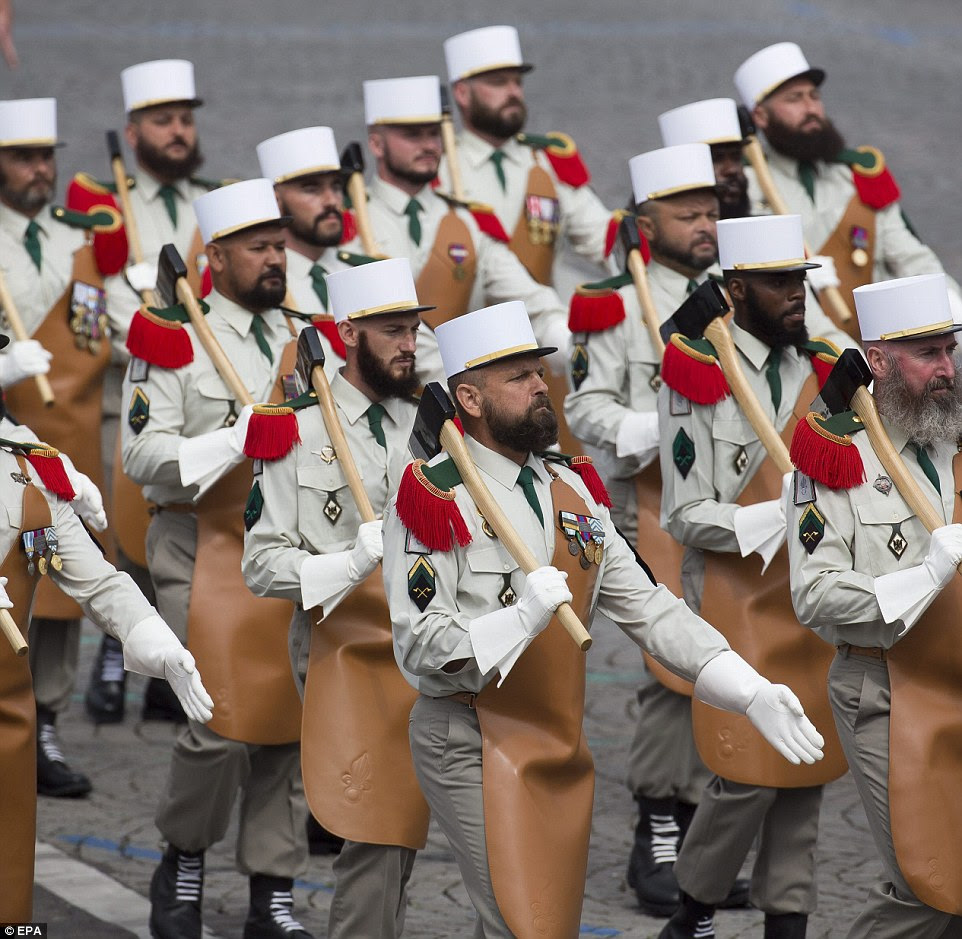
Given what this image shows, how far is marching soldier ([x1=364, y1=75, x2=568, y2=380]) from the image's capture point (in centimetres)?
963

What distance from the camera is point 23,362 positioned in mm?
8625

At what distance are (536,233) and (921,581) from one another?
494 centimetres

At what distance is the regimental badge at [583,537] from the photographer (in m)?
5.95

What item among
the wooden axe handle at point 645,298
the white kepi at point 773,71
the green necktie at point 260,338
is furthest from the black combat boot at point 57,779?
the white kepi at point 773,71

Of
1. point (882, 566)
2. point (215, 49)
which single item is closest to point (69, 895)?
point (882, 566)

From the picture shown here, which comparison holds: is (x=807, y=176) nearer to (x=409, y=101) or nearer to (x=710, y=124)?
(x=710, y=124)

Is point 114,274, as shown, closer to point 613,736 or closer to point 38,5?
point 613,736

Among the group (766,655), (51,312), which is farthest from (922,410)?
(51,312)

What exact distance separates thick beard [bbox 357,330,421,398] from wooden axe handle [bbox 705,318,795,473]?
3.44ft

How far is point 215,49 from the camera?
21.6 metres

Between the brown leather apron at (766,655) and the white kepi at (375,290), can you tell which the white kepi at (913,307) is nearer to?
the brown leather apron at (766,655)

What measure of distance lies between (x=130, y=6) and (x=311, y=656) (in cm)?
1765

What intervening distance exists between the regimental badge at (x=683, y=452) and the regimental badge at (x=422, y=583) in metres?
1.61

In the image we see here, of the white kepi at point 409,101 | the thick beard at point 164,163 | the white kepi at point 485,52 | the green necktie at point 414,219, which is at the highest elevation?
the white kepi at point 485,52
